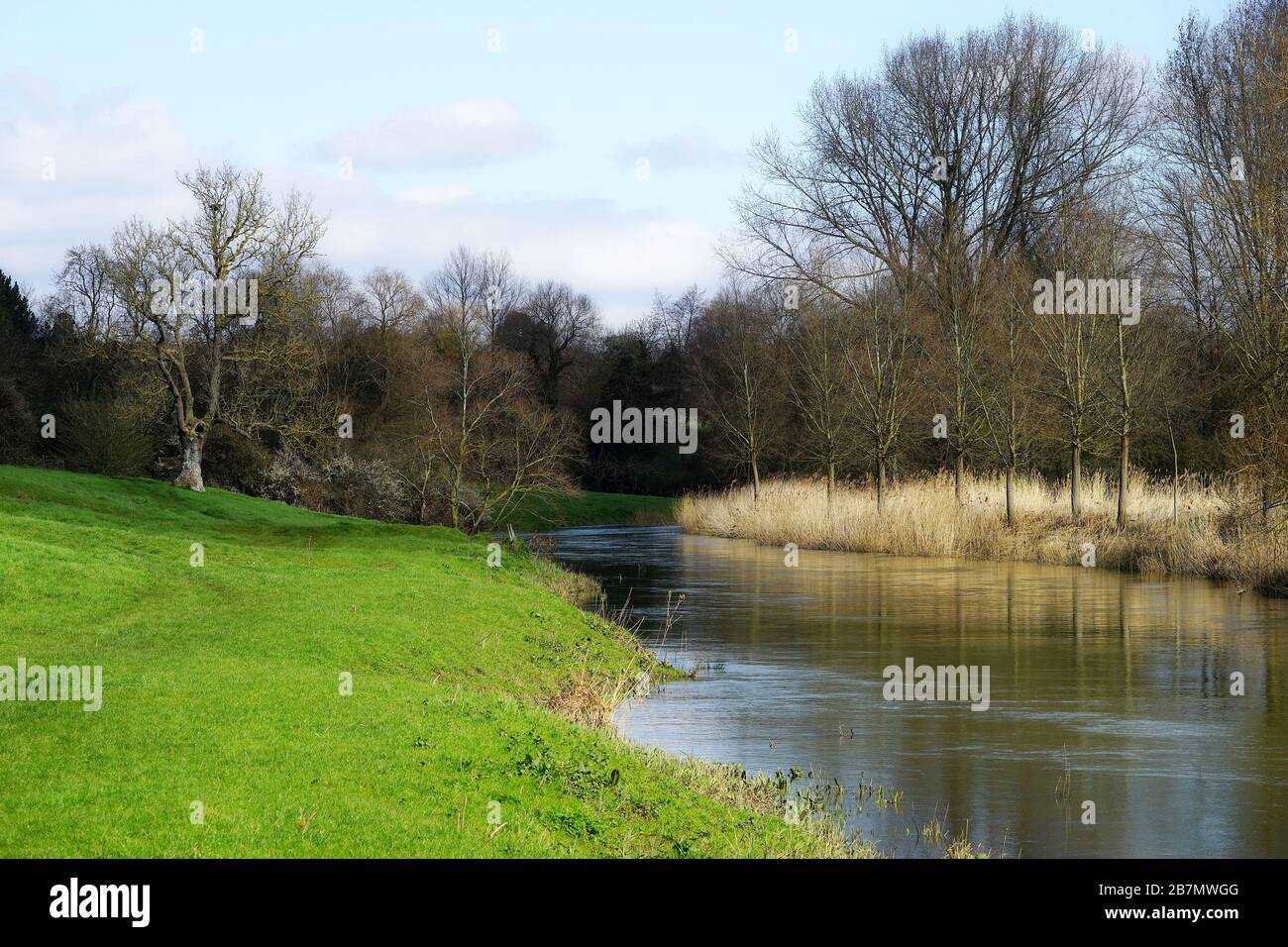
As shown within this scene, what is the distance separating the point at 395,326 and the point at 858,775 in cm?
6199

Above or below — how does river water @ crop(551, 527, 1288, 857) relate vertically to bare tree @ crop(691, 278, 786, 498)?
below

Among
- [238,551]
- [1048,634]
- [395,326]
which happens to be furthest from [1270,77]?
[395,326]

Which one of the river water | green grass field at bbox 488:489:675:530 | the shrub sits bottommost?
the river water

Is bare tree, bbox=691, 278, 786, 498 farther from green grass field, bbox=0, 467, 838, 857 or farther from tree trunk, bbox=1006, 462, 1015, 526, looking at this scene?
green grass field, bbox=0, 467, 838, 857

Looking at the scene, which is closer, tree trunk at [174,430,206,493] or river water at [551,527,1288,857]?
river water at [551,527,1288,857]

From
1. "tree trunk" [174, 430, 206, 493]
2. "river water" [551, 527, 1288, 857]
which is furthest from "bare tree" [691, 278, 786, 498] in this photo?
"river water" [551, 527, 1288, 857]

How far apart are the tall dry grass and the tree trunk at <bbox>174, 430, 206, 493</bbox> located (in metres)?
20.7

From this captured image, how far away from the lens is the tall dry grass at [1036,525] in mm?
30891

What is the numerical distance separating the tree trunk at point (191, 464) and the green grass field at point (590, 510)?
68.4 feet

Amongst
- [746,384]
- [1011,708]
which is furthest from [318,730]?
[746,384]

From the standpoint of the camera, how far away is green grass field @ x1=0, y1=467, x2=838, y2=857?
8.93 meters

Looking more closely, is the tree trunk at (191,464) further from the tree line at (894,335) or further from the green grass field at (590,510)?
the green grass field at (590,510)

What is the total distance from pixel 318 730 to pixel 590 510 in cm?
5860

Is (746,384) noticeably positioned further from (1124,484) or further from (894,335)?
(1124,484)
